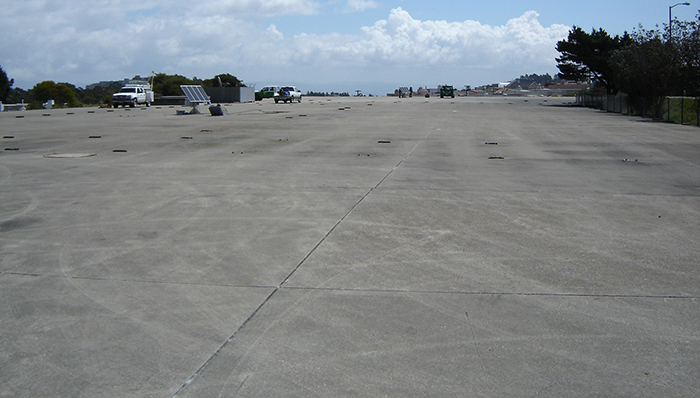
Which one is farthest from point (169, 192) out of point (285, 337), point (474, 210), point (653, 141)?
point (653, 141)

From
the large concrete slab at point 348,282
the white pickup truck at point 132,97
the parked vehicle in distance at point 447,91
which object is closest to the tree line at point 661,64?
the large concrete slab at point 348,282

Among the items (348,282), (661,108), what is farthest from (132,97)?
(348,282)

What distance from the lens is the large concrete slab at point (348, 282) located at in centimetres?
428

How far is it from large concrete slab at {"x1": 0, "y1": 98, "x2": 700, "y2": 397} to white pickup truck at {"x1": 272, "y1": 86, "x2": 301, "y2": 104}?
52657mm

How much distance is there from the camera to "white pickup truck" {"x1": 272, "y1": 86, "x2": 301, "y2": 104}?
65.2 metres

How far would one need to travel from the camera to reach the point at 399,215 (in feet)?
29.8

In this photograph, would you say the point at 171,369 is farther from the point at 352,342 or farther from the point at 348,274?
the point at 348,274

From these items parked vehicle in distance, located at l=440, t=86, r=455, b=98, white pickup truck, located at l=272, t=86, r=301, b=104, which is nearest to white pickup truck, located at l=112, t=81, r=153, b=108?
white pickup truck, located at l=272, t=86, r=301, b=104

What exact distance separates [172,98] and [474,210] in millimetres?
60192

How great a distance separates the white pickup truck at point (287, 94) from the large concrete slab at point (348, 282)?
2073 inches

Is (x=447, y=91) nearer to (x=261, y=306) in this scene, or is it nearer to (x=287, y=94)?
(x=287, y=94)

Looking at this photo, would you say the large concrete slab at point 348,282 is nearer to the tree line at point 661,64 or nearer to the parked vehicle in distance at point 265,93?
the tree line at point 661,64

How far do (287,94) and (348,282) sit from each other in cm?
6124

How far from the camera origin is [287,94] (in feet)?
216
